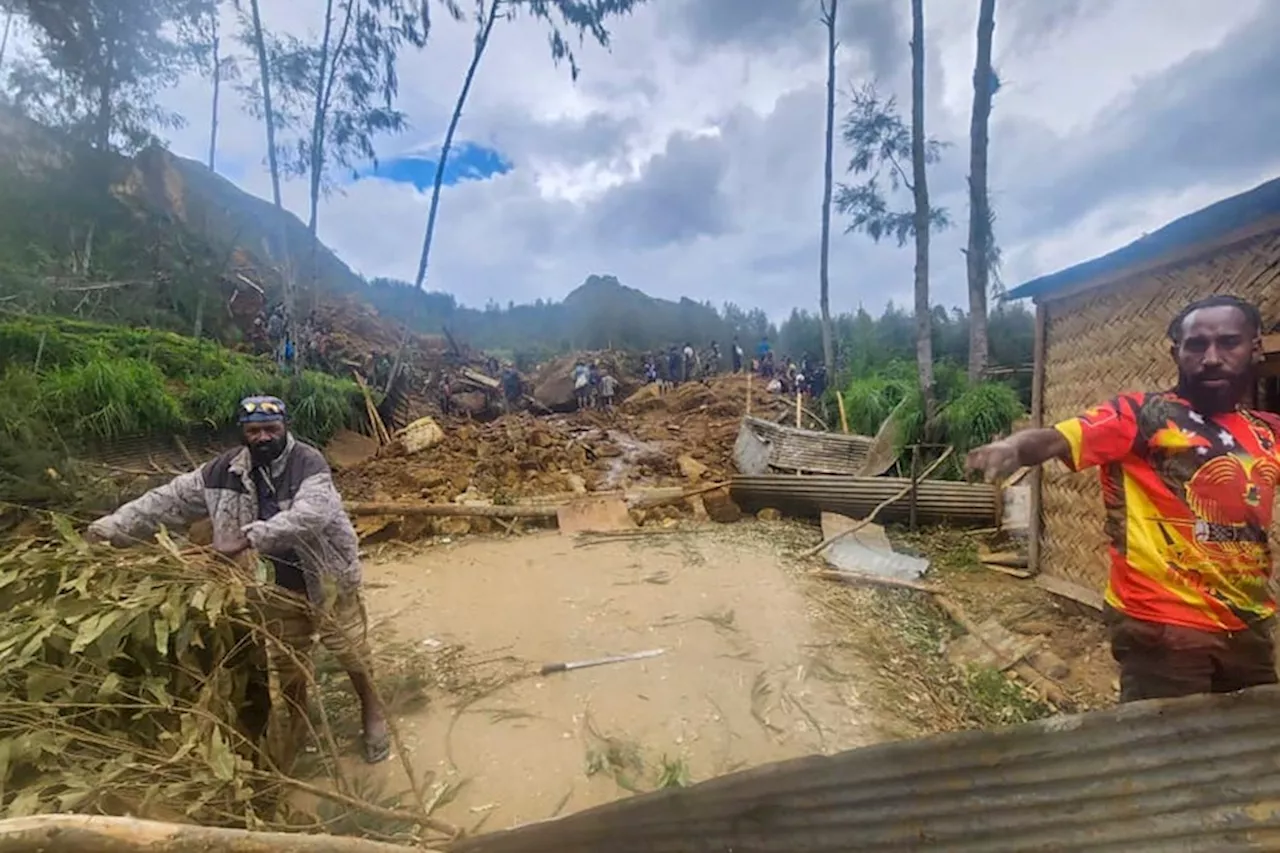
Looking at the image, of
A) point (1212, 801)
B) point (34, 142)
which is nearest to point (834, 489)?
point (1212, 801)

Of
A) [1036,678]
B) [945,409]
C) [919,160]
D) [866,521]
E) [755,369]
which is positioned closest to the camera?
[1036,678]

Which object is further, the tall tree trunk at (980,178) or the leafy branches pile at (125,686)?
the tall tree trunk at (980,178)

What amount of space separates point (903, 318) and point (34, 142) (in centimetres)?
2826

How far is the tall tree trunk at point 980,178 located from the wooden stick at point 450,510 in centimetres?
665

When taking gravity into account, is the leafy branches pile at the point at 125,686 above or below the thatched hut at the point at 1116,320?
below

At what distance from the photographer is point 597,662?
4070 millimetres

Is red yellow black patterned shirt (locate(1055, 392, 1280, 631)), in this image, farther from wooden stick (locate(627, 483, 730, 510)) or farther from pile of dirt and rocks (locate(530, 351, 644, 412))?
pile of dirt and rocks (locate(530, 351, 644, 412))

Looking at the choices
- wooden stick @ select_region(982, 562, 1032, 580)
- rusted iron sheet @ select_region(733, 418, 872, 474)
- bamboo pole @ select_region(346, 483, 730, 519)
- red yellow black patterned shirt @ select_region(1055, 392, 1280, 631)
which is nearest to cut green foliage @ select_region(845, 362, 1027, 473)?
rusted iron sheet @ select_region(733, 418, 872, 474)

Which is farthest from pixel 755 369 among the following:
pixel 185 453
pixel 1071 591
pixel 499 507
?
pixel 1071 591

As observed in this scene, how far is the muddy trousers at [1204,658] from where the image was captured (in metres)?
1.67

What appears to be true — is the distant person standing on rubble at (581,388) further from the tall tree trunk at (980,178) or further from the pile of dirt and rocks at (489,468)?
the tall tree trunk at (980,178)

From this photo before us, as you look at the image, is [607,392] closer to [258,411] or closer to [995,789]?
[258,411]

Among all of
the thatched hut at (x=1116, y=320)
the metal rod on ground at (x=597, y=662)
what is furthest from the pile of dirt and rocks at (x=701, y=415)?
the metal rod on ground at (x=597, y=662)

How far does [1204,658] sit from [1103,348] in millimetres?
2934
